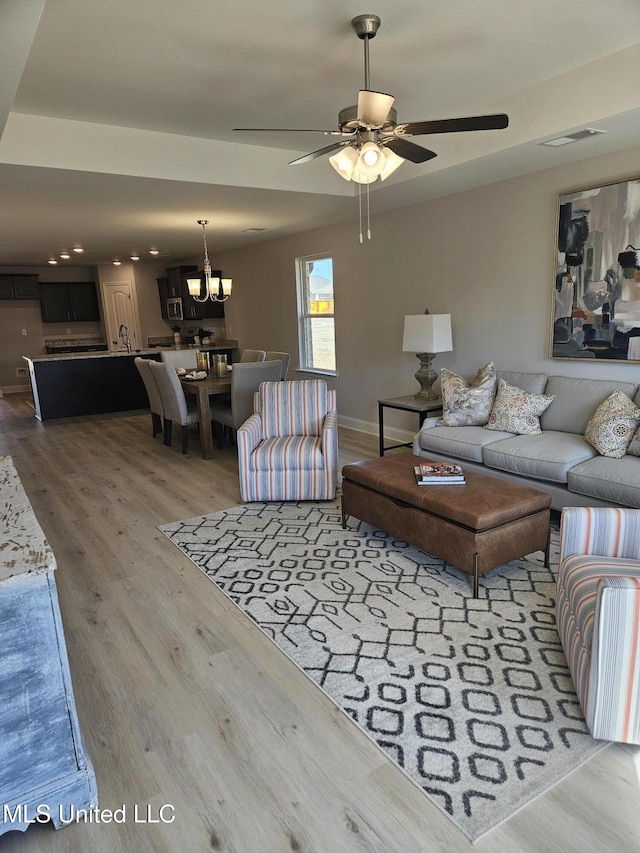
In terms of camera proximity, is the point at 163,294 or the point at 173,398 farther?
the point at 163,294

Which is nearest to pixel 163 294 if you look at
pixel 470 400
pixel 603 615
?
pixel 470 400

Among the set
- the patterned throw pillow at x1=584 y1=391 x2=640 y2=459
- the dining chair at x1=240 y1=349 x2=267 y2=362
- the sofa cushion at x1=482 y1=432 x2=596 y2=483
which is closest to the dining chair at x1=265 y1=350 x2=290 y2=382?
the dining chair at x1=240 y1=349 x2=267 y2=362

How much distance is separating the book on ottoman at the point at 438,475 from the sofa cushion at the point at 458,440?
2.33 ft

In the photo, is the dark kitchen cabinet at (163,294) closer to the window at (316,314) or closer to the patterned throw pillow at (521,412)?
the window at (316,314)

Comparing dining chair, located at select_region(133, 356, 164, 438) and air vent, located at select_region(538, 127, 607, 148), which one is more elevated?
air vent, located at select_region(538, 127, 607, 148)

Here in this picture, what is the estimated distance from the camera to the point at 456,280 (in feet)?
15.9

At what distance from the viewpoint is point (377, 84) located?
3156 mm

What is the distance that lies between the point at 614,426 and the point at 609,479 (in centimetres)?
43

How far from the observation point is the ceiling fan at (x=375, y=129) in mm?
2289

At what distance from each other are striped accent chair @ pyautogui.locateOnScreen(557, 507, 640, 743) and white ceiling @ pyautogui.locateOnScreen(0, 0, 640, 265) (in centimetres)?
229

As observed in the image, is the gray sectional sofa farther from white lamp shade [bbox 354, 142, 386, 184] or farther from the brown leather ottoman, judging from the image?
white lamp shade [bbox 354, 142, 386, 184]

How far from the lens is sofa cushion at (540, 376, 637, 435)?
12.0 ft

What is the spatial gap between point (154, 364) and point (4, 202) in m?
1.82

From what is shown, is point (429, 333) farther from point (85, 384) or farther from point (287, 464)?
point (85, 384)
